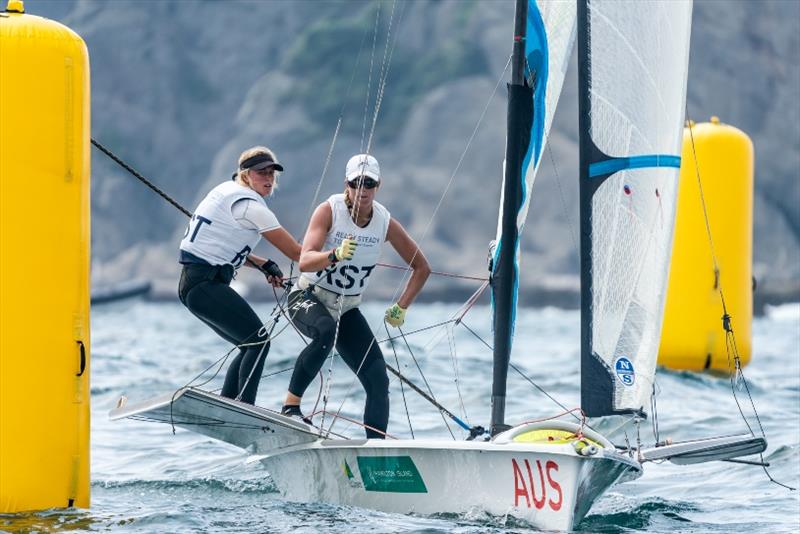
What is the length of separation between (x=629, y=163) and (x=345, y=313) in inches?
60.5

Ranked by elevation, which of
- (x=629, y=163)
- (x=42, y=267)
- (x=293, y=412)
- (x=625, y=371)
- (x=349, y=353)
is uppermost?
(x=629, y=163)

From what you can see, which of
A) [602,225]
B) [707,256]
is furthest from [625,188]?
[707,256]

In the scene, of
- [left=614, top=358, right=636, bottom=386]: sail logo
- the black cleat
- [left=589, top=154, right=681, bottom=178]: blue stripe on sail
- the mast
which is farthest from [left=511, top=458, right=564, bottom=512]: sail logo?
[left=589, top=154, right=681, bottom=178]: blue stripe on sail

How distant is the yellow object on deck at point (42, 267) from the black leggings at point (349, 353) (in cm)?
119

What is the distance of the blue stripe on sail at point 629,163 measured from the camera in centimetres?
645

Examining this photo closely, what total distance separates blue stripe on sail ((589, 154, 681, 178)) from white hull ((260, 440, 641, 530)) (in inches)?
55.5

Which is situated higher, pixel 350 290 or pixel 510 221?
pixel 510 221

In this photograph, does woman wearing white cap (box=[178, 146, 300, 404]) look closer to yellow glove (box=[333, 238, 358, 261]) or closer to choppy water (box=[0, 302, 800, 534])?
yellow glove (box=[333, 238, 358, 261])

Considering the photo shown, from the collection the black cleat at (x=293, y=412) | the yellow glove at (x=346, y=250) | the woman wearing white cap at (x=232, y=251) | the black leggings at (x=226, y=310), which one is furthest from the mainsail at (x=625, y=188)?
the black leggings at (x=226, y=310)

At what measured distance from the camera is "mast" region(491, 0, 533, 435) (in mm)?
6387

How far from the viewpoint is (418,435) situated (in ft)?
31.5

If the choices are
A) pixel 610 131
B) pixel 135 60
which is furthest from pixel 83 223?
pixel 135 60

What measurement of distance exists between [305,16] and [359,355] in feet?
208

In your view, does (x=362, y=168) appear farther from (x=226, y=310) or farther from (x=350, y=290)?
(x=226, y=310)
